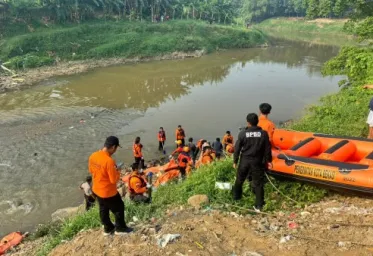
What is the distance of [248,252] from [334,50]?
4232cm

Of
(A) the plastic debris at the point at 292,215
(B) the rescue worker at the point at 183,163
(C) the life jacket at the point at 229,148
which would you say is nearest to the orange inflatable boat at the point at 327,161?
(A) the plastic debris at the point at 292,215

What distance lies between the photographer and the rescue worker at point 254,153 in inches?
202

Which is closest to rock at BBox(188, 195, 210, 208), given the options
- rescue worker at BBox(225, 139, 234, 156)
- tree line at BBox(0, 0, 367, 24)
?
rescue worker at BBox(225, 139, 234, 156)

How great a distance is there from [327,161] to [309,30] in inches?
2496

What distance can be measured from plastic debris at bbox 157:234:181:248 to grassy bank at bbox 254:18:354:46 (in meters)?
48.2

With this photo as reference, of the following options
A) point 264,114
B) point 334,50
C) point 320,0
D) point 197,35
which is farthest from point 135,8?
point 264,114

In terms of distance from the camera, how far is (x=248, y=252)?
4.40 m

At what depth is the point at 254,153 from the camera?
519cm

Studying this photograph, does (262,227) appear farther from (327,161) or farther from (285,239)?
(327,161)

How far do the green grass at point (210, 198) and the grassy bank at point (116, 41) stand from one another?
25.8m

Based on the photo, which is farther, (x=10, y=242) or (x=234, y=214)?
(x=10, y=242)

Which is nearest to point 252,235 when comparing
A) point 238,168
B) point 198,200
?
point 238,168

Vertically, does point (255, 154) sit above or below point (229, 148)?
above

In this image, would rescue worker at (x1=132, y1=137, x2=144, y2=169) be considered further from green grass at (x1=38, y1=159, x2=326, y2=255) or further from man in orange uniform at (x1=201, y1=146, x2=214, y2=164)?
green grass at (x1=38, y1=159, x2=326, y2=255)
